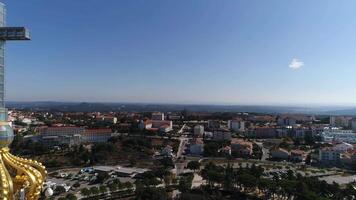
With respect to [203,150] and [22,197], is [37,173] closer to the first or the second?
[22,197]

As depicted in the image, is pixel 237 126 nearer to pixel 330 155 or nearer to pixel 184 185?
pixel 330 155

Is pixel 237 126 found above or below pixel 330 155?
above

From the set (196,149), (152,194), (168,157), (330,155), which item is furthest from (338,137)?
(152,194)

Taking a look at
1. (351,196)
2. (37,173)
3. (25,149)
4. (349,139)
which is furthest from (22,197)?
(349,139)

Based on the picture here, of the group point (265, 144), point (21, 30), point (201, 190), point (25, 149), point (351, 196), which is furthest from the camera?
point (265, 144)

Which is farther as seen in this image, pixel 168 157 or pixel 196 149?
pixel 196 149

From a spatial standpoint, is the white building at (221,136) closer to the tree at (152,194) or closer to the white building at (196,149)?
the white building at (196,149)

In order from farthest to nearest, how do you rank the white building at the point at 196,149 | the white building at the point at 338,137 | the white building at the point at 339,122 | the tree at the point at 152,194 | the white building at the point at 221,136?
the white building at the point at 339,122
the white building at the point at 221,136
the white building at the point at 338,137
the white building at the point at 196,149
the tree at the point at 152,194

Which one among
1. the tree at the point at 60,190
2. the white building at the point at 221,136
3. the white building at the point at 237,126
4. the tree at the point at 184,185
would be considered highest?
the white building at the point at 237,126

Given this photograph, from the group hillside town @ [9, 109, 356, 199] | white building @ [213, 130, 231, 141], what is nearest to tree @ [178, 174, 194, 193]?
hillside town @ [9, 109, 356, 199]

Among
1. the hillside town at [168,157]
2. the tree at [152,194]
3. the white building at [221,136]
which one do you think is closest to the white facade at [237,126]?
the hillside town at [168,157]

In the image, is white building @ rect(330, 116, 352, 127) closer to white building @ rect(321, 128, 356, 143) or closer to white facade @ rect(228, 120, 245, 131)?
white building @ rect(321, 128, 356, 143)
